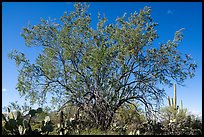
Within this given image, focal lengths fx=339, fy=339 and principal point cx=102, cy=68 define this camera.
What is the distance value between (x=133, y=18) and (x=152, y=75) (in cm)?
240

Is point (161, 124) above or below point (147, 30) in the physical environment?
below

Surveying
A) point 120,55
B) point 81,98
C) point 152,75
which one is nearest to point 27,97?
point 81,98

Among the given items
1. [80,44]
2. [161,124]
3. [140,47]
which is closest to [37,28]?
[80,44]

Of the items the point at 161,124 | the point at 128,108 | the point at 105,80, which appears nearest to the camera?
the point at 161,124

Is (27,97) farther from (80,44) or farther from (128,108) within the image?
(128,108)

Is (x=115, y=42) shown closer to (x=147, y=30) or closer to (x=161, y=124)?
(x=147, y=30)

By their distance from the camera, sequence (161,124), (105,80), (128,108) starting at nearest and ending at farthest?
(161,124) < (105,80) < (128,108)

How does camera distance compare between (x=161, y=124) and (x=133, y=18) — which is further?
(x=133, y=18)

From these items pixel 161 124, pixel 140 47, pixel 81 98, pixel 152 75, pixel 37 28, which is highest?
pixel 37 28

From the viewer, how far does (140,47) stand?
13.2 meters

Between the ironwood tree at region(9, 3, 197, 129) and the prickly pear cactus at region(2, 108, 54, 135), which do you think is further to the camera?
Result: the ironwood tree at region(9, 3, 197, 129)

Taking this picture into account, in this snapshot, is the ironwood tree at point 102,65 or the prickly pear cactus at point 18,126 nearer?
the prickly pear cactus at point 18,126

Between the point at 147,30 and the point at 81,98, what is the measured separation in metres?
3.77

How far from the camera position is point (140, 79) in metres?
13.3
